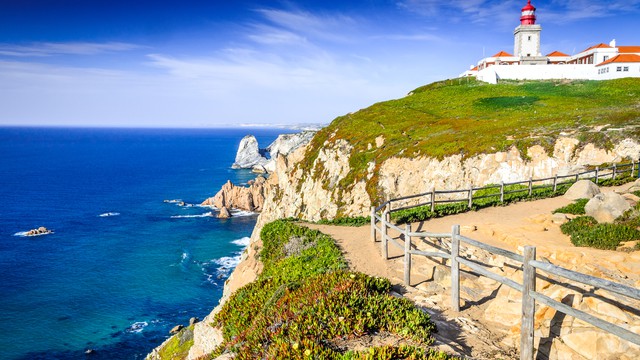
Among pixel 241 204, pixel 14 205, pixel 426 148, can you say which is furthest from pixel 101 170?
pixel 426 148

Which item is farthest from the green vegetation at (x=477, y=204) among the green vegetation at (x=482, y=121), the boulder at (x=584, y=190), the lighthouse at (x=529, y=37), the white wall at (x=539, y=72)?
the lighthouse at (x=529, y=37)

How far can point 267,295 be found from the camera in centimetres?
1246

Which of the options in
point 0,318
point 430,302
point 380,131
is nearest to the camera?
point 430,302

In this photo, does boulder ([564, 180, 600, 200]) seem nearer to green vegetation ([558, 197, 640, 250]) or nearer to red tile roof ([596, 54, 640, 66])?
green vegetation ([558, 197, 640, 250])

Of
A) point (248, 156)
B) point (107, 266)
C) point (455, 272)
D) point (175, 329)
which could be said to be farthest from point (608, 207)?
point (248, 156)

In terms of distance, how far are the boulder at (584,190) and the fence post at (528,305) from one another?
20247 mm

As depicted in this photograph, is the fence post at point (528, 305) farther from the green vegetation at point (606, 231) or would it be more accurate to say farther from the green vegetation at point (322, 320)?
the green vegetation at point (606, 231)

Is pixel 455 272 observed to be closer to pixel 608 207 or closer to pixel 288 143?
pixel 608 207

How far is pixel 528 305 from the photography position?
799cm

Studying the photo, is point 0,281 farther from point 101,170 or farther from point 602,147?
point 101,170

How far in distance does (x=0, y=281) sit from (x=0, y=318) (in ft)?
36.1

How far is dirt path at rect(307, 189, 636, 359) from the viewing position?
352 inches

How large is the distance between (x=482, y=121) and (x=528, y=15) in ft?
160

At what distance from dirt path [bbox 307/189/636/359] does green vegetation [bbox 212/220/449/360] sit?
917 millimetres
